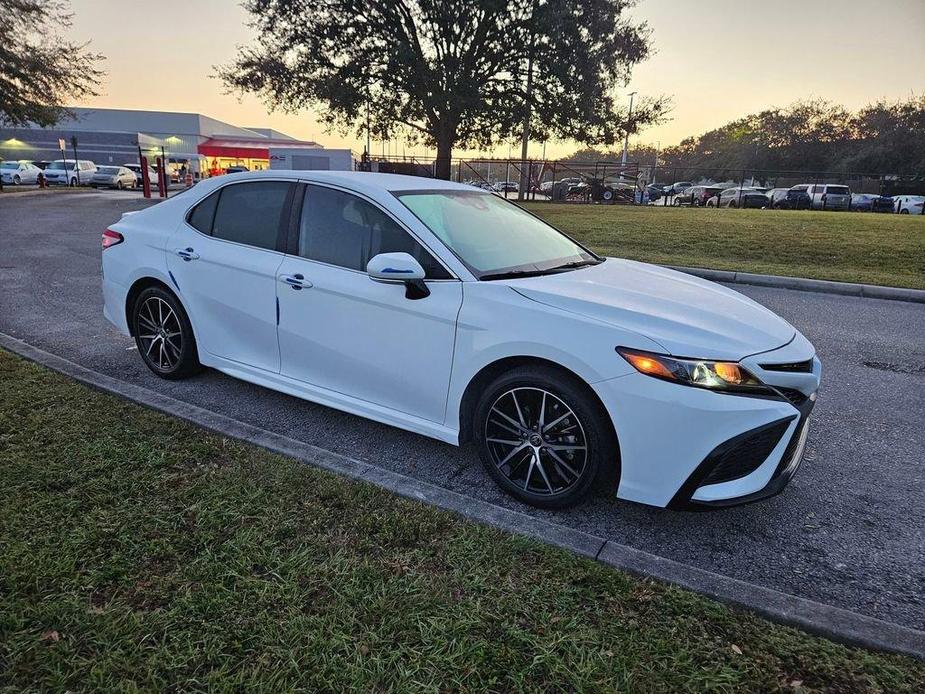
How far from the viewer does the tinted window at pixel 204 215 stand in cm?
425

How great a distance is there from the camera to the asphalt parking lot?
2.61 metres

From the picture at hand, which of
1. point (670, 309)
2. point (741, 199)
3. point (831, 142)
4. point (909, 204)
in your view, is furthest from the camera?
point (831, 142)

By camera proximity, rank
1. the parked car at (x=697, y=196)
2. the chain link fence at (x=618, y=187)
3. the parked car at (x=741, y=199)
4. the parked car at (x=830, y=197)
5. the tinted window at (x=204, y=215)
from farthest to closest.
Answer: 1. the parked car at (x=697, y=196)
2. the parked car at (x=830, y=197)
3. the parked car at (x=741, y=199)
4. the chain link fence at (x=618, y=187)
5. the tinted window at (x=204, y=215)

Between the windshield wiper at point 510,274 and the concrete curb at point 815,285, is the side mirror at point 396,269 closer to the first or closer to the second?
the windshield wiper at point 510,274

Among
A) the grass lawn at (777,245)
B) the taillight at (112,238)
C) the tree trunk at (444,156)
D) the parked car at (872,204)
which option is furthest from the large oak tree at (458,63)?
the parked car at (872,204)

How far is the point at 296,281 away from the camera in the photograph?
142 inches

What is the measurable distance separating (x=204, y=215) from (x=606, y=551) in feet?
11.5

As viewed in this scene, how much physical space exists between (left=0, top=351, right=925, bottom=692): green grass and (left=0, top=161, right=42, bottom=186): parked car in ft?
140

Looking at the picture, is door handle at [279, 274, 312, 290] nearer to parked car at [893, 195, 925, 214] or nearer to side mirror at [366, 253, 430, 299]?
side mirror at [366, 253, 430, 299]

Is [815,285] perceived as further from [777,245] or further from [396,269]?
[396,269]

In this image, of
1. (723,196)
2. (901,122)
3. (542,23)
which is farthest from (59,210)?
(901,122)

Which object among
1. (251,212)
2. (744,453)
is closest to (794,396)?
(744,453)

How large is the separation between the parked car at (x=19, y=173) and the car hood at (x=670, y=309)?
43.0m

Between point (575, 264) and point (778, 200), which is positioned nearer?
point (575, 264)
